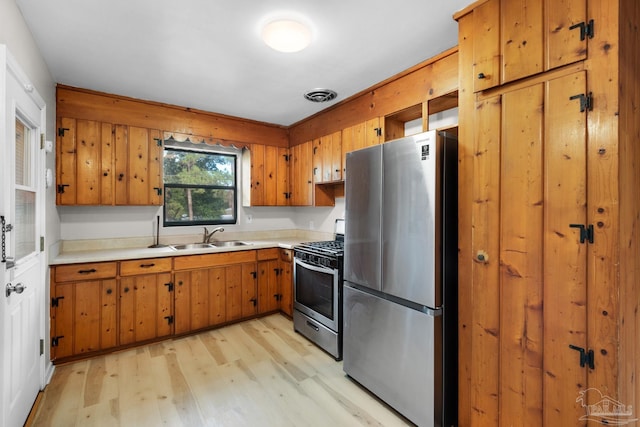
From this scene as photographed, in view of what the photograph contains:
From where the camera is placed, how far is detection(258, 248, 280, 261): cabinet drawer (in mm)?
3723

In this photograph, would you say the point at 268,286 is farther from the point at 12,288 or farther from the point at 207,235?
the point at 12,288

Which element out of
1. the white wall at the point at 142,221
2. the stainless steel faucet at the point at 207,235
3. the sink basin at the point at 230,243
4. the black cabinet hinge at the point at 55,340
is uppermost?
the white wall at the point at 142,221

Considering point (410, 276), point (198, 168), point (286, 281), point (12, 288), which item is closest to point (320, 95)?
point (198, 168)

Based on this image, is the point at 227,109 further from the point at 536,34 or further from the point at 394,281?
the point at 536,34

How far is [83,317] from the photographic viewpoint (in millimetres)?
2740

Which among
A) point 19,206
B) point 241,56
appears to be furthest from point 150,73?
point 19,206

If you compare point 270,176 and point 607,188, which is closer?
point 607,188

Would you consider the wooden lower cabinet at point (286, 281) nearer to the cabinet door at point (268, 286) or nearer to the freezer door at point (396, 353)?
the cabinet door at point (268, 286)

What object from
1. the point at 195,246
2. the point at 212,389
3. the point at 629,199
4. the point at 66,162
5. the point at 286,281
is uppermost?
the point at 66,162

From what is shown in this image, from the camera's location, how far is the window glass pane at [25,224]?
73.2 inches

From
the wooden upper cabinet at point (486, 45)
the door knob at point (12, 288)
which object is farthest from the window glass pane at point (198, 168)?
the wooden upper cabinet at point (486, 45)

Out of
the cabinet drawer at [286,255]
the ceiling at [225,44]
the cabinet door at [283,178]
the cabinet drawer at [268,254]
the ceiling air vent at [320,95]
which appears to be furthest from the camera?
the cabinet door at [283,178]

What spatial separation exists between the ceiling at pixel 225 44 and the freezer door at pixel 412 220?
0.75 metres

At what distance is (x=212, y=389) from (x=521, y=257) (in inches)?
91.0
